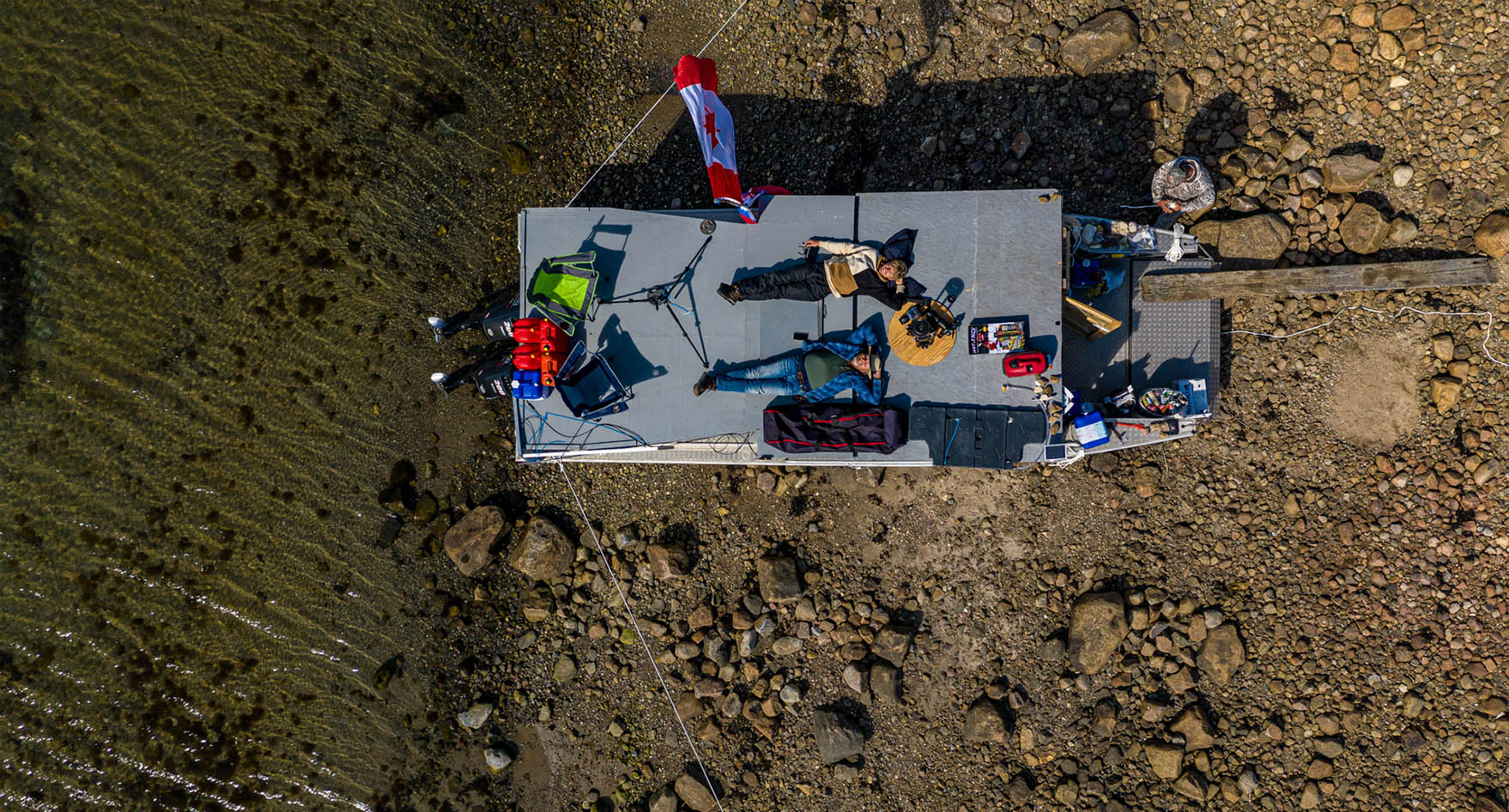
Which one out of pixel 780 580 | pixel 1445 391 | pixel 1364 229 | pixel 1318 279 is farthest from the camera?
pixel 780 580

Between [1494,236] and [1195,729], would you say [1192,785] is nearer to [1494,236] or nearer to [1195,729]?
[1195,729]

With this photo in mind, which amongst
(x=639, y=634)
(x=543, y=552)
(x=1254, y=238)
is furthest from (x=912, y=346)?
(x=543, y=552)

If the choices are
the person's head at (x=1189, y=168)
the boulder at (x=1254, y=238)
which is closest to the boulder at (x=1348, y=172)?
the boulder at (x=1254, y=238)

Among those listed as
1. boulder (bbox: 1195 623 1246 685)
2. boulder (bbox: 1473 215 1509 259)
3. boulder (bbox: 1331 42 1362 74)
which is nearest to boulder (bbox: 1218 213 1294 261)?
boulder (bbox: 1331 42 1362 74)

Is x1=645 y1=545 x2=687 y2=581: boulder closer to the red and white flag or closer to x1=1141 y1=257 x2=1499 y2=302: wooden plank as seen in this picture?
the red and white flag

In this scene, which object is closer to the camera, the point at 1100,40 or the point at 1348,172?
the point at 1348,172

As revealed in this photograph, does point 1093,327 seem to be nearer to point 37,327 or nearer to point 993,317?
point 993,317

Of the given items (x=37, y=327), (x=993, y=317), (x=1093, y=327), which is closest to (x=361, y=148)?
(x=37, y=327)

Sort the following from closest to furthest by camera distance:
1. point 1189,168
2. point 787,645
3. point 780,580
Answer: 1. point 1189,168
2. point 780,580
3. point 787,645
